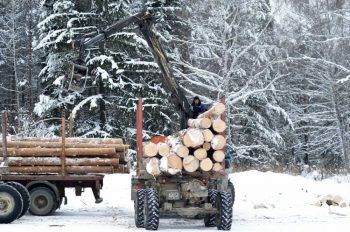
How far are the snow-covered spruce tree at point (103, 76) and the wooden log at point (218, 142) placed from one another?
52.6 ft

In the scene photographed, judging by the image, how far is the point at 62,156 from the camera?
14891 mm

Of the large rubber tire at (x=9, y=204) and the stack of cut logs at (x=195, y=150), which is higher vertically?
the stack of cut logs at (x=195, y=150)

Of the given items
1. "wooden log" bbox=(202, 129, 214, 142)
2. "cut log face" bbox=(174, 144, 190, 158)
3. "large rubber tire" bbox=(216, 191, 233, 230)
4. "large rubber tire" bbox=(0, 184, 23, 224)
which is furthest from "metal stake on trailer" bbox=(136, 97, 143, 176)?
"large rubber tire" bbox=(0, 184, 23, 224)

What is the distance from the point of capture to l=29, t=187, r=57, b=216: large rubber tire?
48.6ft

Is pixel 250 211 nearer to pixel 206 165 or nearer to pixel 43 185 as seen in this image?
pixel 206 165

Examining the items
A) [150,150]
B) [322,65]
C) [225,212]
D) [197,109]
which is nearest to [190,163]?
[150,150]

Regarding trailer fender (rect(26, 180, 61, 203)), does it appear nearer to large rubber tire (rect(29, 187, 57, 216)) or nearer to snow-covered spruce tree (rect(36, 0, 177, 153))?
large rubber tire (rect(29, 187, 57, 216))

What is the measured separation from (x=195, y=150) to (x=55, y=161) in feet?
14.1

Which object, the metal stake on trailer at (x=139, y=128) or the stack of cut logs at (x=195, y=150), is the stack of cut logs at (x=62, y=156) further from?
the stack of cut logs at (x=195, y=150)

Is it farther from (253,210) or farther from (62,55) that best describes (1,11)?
(253,210)

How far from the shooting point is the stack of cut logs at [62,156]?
48.6ft

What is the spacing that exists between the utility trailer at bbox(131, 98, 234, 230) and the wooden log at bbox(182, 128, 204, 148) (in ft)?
2.39

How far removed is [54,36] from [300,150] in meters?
21.0

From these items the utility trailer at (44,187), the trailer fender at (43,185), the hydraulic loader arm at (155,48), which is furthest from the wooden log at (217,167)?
the trailer fender at (43,185)
